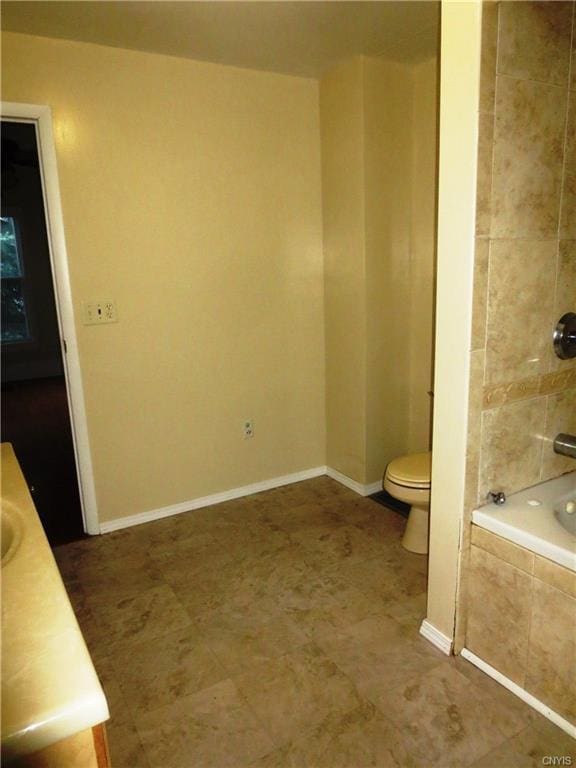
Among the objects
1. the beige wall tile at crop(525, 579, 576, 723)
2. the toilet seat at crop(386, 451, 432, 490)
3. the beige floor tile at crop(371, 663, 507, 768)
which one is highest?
the toilet seat at crop(386, 451, 432, 490)

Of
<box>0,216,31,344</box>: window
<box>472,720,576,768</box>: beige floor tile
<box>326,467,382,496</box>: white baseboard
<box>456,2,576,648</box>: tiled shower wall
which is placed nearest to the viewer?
<box>472,720,576,768</box>: beige floor tile

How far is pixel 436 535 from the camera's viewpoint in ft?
5.91

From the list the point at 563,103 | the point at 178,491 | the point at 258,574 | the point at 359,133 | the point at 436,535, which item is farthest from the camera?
the point at 178,491

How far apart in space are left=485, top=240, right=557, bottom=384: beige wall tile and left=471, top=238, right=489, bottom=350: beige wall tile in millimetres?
23

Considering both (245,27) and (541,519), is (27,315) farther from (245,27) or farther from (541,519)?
(541,519)

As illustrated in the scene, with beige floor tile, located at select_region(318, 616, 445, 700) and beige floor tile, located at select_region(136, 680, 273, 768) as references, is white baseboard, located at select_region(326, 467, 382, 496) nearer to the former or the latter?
beige floor tile, located at select_region(318, 616, 445, 700)

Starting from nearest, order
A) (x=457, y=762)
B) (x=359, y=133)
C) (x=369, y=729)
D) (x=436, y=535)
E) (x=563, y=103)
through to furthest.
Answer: (x=457, y=762)
(x=369, y=729)
(x=563, y=103)
(x=436, y=535)
(x=359, y=133)

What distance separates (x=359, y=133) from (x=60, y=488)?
113 inches

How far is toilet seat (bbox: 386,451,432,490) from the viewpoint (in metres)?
2.36

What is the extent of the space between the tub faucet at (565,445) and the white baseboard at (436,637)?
2.56 feet

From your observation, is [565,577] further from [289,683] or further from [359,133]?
[359,133]

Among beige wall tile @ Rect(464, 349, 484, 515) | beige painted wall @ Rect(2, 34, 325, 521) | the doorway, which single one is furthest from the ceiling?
the doorway

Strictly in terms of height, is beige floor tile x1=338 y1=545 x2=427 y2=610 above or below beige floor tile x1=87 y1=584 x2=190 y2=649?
above

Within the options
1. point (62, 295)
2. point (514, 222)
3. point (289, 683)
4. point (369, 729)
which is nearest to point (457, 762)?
point (369, 729)
